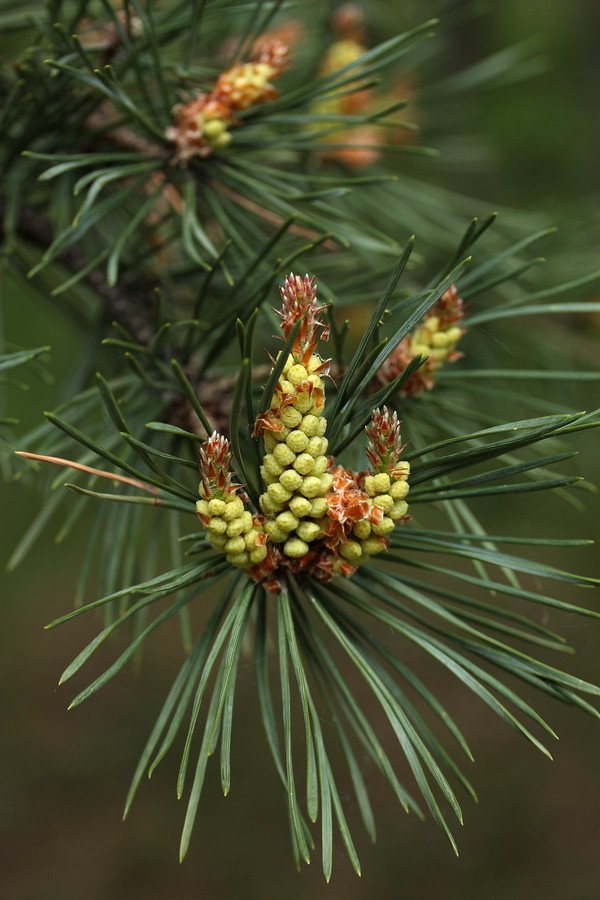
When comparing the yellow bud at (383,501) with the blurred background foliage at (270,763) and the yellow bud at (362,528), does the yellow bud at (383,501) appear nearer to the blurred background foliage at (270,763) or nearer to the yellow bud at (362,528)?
the yellow bud at (362,528)

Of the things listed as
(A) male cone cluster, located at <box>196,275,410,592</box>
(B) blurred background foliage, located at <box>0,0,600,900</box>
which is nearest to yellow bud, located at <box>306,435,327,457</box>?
(A) male cone cluster, located at <box>196,275,410,592</box>

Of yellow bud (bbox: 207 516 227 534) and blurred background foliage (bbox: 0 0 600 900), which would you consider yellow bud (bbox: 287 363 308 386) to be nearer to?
yellow bud (bbox: 207 516 227 534)

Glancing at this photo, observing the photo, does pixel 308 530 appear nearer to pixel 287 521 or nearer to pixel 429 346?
pixel 287 521

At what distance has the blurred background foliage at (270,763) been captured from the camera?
1416 millimetres

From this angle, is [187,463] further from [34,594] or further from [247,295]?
[34,594]

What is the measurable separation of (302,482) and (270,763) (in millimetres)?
1327

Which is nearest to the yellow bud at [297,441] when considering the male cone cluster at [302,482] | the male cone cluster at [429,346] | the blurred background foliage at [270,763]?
the male cone cluster at [302,482]

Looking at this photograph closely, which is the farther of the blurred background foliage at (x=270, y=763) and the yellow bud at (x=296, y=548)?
the blurred background foliage at (x=270, y=763)

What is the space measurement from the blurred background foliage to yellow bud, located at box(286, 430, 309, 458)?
105 cm

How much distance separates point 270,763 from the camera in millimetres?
1512

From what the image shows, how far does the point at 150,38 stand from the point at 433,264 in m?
0.36

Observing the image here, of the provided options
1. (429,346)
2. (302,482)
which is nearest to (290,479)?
(302,482)

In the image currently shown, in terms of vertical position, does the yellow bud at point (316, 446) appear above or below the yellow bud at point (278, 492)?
above

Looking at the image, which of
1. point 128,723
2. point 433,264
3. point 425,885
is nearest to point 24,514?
point 128,723
